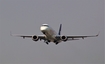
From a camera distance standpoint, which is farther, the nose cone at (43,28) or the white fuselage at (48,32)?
the white fuselage at (48,32)

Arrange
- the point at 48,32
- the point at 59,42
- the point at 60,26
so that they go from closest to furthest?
the point at 48,32, the point at 59,42, the point at 60,26

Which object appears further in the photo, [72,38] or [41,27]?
[72,38]

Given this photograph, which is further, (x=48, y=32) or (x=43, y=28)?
(x=48, y=32)

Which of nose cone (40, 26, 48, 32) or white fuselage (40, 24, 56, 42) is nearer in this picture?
nose cone (40, 26, 48, 32)

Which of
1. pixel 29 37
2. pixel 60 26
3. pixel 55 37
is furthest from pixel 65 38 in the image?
pixel 60 26

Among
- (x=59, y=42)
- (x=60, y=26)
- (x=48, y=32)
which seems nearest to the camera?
(x=48, y=32)

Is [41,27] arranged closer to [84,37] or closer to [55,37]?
[55,37]

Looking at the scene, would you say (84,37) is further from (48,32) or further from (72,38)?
(48,32)

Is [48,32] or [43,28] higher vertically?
[43,28]

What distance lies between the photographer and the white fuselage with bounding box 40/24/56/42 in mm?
66500

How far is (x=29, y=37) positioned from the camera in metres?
75.4

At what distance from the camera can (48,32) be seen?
67000mm

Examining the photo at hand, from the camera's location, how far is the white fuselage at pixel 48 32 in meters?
66.5

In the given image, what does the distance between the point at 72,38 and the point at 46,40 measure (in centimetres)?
583
